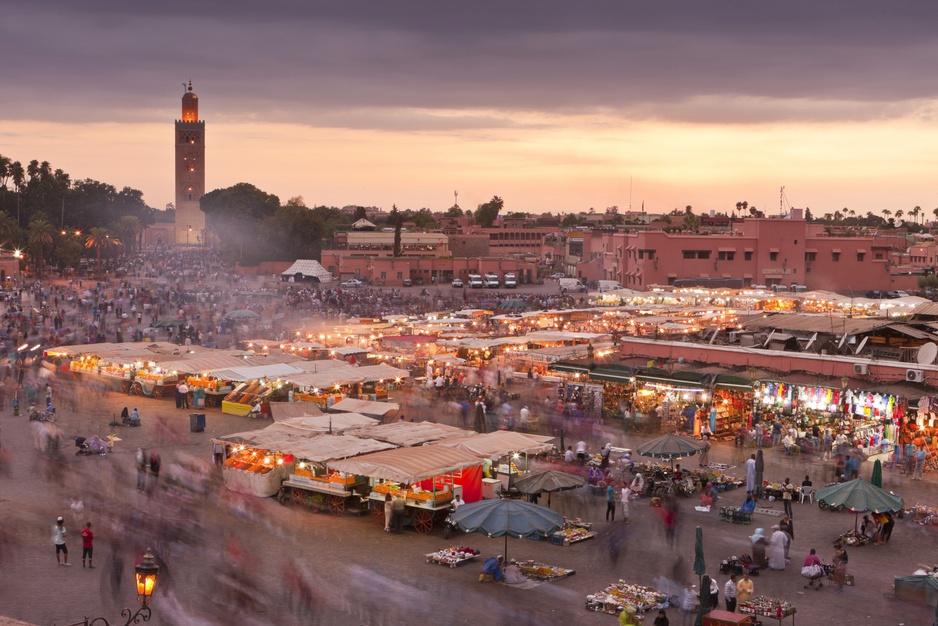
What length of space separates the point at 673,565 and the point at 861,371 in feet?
39.4

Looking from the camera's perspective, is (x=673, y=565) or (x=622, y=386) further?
(x=622, y=386)

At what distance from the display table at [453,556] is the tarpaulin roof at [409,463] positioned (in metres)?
1.67

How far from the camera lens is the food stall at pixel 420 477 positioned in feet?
60.4

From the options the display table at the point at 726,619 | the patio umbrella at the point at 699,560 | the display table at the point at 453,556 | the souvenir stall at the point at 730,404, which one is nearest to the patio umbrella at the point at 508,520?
the display table at the point at 453,556

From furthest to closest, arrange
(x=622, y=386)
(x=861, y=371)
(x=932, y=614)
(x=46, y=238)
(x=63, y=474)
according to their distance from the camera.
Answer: (x=46, y=238)
(x=622, y=386)
(x=861, y=371)
(x=63, y=474)
(x=932, y=614)

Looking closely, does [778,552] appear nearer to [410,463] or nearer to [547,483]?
[547,483]

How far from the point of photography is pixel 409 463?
18.7 m

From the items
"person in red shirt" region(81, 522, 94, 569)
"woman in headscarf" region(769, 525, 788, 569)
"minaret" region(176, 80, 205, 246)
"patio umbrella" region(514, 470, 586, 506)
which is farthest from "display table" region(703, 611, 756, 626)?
"minaret" region(176, 80, 205, 246)

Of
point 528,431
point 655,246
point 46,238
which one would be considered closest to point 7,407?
point 528,431

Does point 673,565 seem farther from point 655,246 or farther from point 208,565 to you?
point 655,246

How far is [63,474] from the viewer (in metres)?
21.8

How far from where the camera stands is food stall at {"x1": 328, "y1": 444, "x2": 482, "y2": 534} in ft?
60.4

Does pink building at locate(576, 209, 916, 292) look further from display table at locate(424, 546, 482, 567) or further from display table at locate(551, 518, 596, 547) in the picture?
display table at locate(424, 546, 482, 567)

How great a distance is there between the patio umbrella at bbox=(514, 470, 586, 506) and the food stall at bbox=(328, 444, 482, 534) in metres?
0.96
